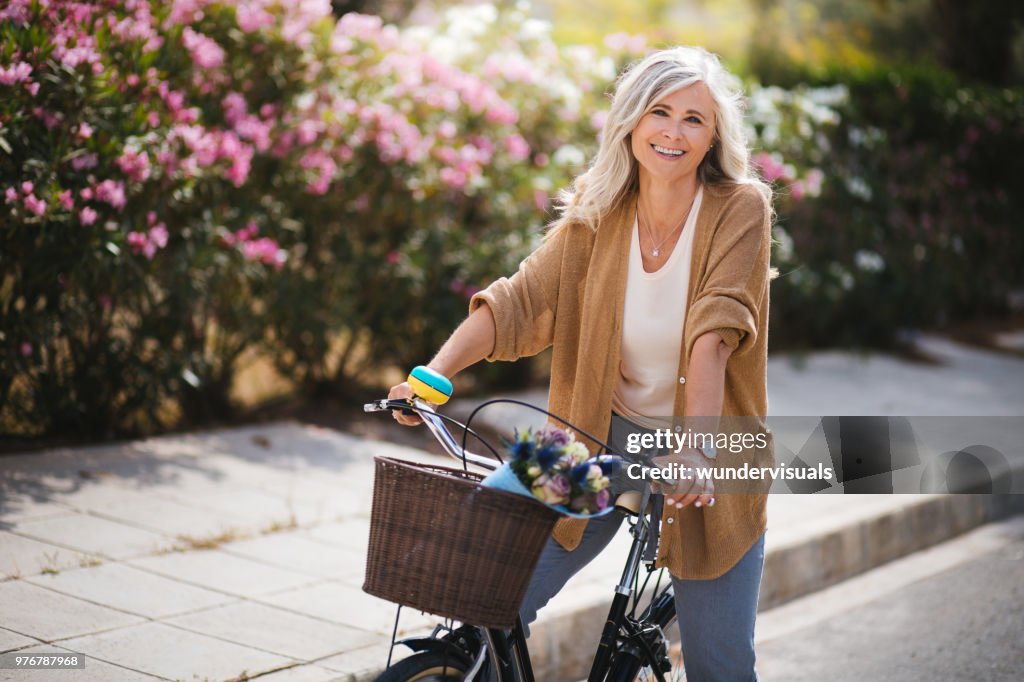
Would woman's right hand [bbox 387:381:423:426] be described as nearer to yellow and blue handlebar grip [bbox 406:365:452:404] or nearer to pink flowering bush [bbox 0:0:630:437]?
yellow and blue handlebar grip [bbox 406:365:452:404]

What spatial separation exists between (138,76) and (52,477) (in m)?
2.02

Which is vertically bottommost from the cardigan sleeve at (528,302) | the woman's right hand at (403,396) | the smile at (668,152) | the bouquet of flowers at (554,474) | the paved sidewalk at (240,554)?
the paved sidewalk at (240,554)

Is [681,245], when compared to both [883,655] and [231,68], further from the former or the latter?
[231,68]

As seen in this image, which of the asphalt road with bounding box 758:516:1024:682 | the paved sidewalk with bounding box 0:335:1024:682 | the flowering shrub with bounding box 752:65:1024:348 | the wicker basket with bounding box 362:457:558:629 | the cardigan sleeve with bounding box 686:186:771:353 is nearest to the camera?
the wicker basket with bounding box 362:457:558:629

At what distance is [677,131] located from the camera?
3.15 metres

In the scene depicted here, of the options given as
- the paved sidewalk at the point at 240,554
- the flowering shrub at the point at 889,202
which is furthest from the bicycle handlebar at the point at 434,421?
the flowering shrub at the point at 889,202

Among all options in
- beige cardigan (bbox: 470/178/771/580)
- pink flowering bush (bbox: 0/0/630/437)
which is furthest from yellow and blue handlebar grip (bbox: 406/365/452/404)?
pink flowering bush (bbox: 0/0/630/437)

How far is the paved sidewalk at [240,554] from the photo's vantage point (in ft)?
13.5

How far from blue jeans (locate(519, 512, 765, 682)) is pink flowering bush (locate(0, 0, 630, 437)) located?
3516 millimetres

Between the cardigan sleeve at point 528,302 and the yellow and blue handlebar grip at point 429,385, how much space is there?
361 mm

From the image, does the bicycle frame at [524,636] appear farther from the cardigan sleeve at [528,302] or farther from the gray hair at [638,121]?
the gray hair at [638,121]

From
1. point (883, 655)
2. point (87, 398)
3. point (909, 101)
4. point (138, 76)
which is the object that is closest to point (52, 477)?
point (87, 398)

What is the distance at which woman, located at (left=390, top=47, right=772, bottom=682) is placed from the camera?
312 centimetres

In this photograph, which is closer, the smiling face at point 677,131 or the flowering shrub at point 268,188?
the smiling face at point 677,131
